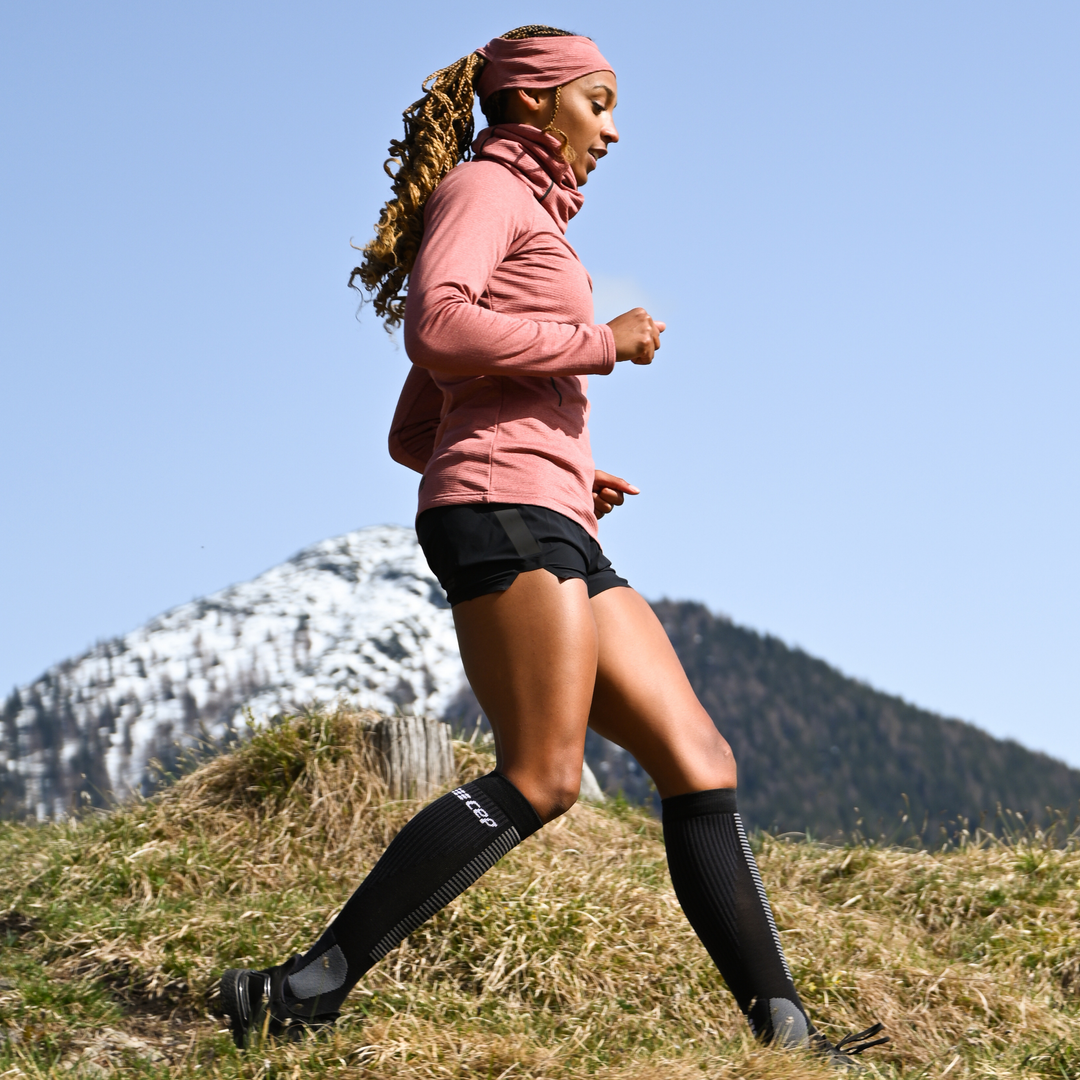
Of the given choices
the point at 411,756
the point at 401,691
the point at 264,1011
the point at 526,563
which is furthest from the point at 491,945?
the point at 401,691

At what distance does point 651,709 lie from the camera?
2.56m

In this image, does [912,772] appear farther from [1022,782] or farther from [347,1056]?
[347,1056]

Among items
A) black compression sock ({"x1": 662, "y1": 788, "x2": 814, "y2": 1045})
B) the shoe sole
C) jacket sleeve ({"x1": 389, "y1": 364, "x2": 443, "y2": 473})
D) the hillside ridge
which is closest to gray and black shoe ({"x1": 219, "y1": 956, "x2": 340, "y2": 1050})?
the shoe sole

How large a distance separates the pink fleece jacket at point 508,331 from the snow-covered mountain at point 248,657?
123m

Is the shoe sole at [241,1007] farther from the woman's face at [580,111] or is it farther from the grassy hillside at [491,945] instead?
the woman's face at [580,111]

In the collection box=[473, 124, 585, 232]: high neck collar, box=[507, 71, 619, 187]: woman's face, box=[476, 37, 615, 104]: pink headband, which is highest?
box=[476, 37, 615, 104]: pink headband

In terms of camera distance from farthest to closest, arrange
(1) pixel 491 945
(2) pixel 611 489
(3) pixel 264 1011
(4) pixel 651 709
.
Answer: (1) pixel 491 945 < (2) pixel 611 489 < (4) pixel 651 709 < (3) pixel 264 1011

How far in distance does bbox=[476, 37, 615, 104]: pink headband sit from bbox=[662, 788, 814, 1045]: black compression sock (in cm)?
161

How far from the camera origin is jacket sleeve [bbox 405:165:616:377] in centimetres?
237

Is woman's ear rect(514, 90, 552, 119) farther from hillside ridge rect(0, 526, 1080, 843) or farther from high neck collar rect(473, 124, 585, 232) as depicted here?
hillside ridge rect(0, 526, 1080, 843)

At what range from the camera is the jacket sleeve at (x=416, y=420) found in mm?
2959

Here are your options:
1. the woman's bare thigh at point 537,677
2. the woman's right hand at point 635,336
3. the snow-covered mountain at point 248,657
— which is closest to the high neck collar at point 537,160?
the woman's right hand at point 635,336

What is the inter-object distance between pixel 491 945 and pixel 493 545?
1.50m

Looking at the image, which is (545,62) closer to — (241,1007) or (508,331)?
(508,331)
